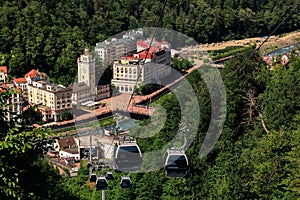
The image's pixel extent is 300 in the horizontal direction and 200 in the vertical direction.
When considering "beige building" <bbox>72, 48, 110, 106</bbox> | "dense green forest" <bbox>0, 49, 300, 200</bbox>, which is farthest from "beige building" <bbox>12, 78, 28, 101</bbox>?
"dense green forest" <bbox>0, 49, 300, 200</bbox>

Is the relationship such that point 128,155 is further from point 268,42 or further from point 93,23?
point 268,42

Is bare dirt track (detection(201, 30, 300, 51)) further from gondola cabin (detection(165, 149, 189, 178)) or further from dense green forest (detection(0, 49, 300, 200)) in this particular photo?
gondola cabin (detection(165, 149, 189, 178))

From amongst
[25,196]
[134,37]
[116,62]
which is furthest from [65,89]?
[25,196]

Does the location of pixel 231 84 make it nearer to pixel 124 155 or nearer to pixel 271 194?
pixel 271 194

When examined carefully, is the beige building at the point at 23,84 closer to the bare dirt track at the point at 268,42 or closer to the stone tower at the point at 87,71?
the stone tower at the point at 87,71

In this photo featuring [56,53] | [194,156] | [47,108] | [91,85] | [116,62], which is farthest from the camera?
[56,53]

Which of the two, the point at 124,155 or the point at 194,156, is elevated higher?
the point at 124,155
